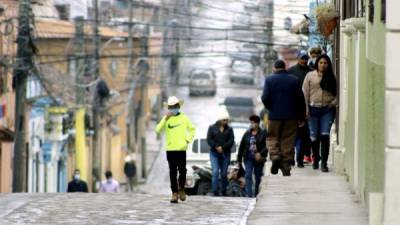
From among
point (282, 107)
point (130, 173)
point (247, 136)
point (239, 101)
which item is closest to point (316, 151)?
point (282, 107)

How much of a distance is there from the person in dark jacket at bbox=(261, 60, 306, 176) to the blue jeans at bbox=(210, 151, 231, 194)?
6.20 metres

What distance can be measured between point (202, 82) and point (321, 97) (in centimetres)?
7627

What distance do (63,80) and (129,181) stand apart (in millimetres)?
7820

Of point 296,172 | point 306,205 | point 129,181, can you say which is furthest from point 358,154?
point 129,181

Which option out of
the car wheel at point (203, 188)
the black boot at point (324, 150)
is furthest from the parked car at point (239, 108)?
the black boot at point (324, 150)

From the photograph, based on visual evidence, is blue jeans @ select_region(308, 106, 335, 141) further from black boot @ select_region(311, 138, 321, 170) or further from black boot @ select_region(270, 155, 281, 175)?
black boot @ select_region(270, 155, 281, 175)

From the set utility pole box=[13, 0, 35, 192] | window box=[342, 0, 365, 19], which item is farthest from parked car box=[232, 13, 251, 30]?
window box=[342, 0, 365, 19]

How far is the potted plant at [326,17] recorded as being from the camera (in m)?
25.4

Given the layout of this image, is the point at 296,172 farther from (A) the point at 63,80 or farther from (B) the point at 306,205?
(A) the point at 63,80

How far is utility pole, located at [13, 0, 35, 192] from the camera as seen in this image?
43.0 meters

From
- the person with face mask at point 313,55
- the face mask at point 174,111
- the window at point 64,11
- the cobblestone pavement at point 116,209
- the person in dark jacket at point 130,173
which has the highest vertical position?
the window at point 64,11

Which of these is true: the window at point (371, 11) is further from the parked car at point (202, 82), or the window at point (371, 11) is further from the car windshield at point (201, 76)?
the car windshield at point (201, 76)

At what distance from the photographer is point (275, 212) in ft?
59.6

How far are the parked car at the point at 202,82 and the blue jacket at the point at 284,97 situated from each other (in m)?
75.0
